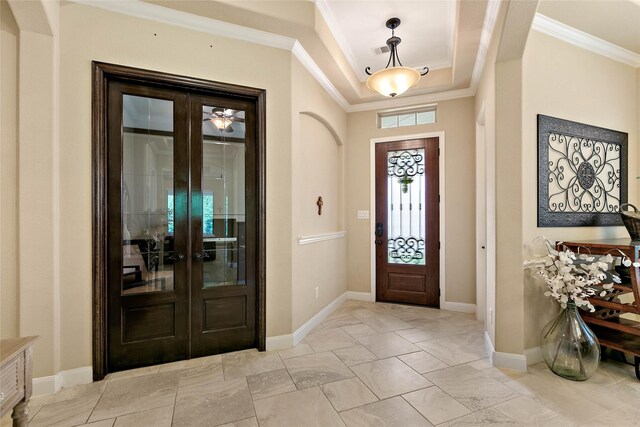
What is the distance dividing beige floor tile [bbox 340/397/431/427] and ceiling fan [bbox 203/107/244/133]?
2.58 meters

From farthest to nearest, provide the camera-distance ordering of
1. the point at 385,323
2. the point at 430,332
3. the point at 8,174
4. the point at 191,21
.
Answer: the point at 385,323
the point at 430,332
the point at 191,21
the point at 8,174

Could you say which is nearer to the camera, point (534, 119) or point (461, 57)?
point (534, 119)

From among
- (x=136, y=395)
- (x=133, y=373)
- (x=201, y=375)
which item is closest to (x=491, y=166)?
(x=201, y=375)

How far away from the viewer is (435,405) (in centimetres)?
204

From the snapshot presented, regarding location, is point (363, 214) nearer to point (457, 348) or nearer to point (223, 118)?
point (457, 348)

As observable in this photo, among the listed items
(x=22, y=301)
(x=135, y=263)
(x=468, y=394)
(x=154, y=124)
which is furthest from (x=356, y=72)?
(x=22, y=301)

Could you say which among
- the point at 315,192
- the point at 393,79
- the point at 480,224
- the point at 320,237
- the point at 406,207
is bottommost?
the point at 320,237

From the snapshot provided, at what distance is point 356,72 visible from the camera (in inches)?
156

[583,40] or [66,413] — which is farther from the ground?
[583,40]

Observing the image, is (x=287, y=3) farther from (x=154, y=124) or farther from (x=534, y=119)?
(x=534, y=119)

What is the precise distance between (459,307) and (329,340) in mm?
2049

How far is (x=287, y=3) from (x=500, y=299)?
3.20 meters

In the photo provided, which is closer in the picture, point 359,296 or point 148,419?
point 148,419

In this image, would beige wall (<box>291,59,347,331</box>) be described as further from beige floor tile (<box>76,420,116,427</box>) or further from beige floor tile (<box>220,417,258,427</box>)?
beige floor tile (<box>76,420,116,427</box>)
